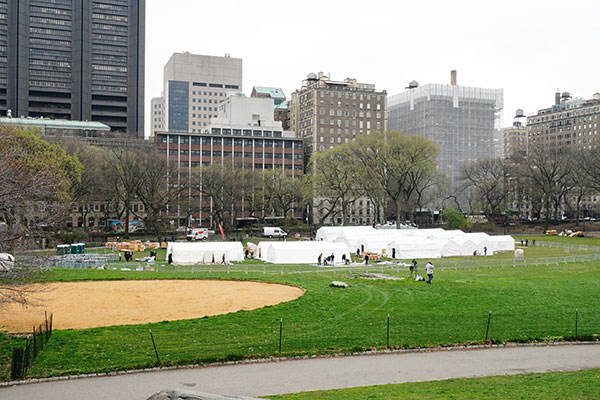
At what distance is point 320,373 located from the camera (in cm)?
1969

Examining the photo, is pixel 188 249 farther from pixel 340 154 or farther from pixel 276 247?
pixel 340 154

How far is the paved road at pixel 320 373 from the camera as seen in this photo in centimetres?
1780

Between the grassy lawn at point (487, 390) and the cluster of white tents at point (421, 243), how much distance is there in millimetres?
44570

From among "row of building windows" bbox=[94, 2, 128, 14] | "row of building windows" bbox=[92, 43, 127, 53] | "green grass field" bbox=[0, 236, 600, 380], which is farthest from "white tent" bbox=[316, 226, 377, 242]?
"row of building windows" bbox=[94, 2, 128, 14]

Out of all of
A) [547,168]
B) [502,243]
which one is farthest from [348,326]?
[547,168]

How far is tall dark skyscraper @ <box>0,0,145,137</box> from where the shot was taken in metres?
156

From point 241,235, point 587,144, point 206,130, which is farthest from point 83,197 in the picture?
point 587,144

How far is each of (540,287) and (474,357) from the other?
16017 mm

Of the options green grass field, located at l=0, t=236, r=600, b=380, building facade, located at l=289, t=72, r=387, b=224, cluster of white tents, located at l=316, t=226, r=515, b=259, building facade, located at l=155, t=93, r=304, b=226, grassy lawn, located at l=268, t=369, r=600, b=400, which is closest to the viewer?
grassy lawn, located at l=268, t=369, r=600, b=400

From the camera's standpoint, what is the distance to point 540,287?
117ft

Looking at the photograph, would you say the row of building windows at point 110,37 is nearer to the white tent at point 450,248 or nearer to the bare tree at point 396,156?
the bare tree at point 396,156

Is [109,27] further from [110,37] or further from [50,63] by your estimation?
[50,63]

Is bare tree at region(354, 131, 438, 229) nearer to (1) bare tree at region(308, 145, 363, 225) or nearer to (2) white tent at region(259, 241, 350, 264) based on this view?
(1) bare tree at region(308, 145, 363, 225)

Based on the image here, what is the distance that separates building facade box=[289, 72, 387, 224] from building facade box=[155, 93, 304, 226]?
201 inches
